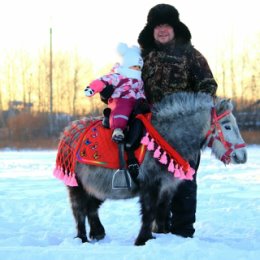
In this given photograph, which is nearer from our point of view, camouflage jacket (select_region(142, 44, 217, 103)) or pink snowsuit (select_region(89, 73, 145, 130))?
pink snowsuit (select_region(89, 73, 145, 130))

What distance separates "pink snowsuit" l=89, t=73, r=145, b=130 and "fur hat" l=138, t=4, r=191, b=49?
64 cm

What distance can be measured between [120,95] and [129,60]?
37cm

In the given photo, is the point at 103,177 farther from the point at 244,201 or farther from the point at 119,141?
the point at 244,201

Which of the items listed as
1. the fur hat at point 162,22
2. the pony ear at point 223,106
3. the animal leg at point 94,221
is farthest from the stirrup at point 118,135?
the fur hat at point 162,22

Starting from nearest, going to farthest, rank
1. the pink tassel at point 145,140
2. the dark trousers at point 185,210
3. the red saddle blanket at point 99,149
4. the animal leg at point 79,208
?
the pink tassel at point 145,140 → the red saddle blanket at point 99,149 → the animal leg at point 79,208 → the dark trousers at point 185,210

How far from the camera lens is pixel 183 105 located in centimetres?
403

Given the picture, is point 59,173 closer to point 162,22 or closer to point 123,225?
point 123,225

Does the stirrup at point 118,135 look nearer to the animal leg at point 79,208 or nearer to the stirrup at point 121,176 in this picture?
the stirrup at point 121,176

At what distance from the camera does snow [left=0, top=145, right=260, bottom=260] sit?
3287mm

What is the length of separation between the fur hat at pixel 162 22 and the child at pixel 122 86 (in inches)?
13.9

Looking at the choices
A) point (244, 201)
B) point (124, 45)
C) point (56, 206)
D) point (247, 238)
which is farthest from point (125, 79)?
point (244, 201)

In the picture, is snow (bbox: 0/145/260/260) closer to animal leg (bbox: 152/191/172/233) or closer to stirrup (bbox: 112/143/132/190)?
animal leg (bbox: 152/191/172/233)

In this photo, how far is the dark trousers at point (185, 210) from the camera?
4.71 metres

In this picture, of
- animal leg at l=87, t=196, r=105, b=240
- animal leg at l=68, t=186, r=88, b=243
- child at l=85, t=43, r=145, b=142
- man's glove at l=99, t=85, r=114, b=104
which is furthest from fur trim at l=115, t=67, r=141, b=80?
animal leg at l=87, t=196, r=105, b=240
